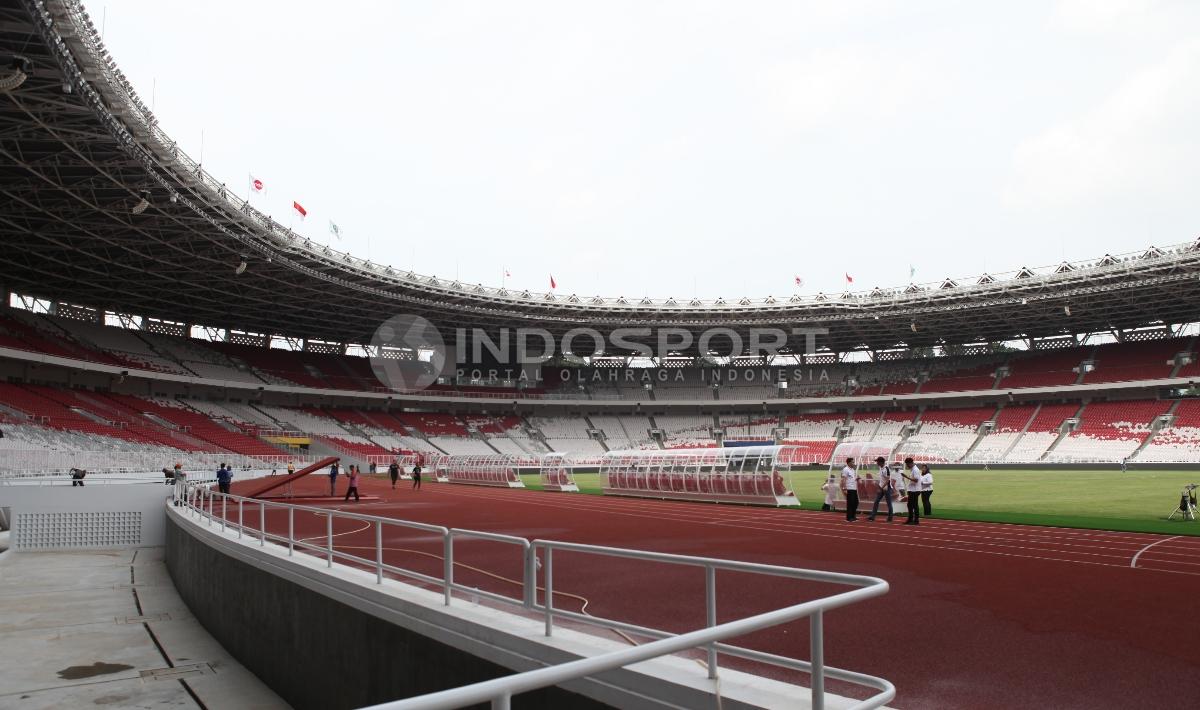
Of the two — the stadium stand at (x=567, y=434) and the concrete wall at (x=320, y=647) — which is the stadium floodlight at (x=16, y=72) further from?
the stadium stand at (x=567, y=434)

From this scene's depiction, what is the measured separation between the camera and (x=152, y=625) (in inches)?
711

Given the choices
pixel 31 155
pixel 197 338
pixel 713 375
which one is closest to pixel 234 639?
pixel 31 155

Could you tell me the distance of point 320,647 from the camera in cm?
1138

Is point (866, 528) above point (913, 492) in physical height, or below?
below

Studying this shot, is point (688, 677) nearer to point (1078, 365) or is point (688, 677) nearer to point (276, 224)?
point (276, 224)

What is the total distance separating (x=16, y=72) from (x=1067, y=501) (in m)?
33.7

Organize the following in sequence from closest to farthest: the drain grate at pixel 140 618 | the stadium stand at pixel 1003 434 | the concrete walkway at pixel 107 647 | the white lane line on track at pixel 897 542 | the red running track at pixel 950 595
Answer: the red running track at pixel 950 595 → the concrete walkway at pixel 107 647 → the white lane line on track at pixel 897 542 → the drain grate at pixel 140 618 → the stadium stand at pixel 1003 434

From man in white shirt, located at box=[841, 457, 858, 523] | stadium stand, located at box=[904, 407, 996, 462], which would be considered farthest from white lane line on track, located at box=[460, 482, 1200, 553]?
stadium stand, located at box=[904, 407, 996, 462]

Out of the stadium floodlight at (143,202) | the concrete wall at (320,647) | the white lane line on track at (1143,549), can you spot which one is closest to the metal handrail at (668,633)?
the concrete wall at (320,647)

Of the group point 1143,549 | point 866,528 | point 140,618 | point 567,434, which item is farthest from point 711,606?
point 567,434

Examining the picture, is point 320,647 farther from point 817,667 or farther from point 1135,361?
point 1135,361

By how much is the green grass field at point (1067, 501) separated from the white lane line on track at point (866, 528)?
2702 millimetres

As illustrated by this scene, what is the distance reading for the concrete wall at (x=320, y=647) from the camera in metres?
8.45

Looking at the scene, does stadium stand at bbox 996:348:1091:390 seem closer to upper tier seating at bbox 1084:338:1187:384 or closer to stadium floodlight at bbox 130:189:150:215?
upper tier seating at bbox 1084:338:1187:384
